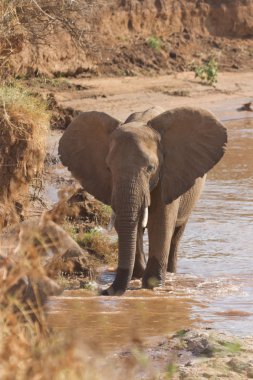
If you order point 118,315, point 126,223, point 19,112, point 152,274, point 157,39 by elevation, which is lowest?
point 157,39

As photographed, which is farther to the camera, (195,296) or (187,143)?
(187,143)

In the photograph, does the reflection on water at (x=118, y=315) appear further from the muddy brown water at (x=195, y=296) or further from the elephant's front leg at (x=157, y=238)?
the elephant's front leg at (x=157, y=238)

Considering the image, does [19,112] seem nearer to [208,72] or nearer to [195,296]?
[195,296]

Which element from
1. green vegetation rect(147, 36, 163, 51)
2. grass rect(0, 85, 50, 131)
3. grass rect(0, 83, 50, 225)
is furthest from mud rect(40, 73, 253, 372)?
green vegetation rect(147, 36, 163, 51)

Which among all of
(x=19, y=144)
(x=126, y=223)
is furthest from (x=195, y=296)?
(x=19, y=144)

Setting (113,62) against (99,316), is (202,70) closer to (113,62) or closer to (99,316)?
(113,62)

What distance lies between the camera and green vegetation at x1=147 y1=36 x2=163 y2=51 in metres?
23.8

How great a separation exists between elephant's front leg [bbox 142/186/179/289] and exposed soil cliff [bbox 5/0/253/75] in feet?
29.9

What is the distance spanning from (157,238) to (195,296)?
1.97 ft

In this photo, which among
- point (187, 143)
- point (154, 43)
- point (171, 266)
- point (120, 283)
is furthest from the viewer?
point (154, 43)

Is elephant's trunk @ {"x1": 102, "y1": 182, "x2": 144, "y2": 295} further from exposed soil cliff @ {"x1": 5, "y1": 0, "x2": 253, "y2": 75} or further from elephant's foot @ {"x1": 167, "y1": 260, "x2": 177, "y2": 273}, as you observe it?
exposed soil cliff @ {"x1": 5, "y1": 0, "x2": 253, "y2": 75}

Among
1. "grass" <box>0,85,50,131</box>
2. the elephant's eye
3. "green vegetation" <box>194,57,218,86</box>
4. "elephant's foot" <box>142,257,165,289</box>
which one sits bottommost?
"green vegetation" <box>194,57,218,86</box>

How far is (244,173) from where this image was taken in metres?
16.5

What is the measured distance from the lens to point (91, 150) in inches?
388
